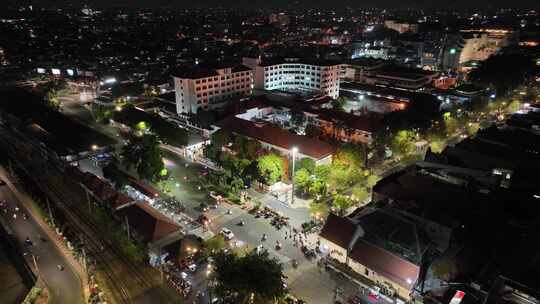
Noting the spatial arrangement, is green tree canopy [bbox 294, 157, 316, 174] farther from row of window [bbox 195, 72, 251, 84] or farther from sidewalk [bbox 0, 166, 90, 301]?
row of window [bbox 195, 72, 251, 84]

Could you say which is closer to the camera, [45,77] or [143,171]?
[143,171]

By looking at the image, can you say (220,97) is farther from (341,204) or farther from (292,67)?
(341,204)

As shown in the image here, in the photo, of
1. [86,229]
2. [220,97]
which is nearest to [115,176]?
[86,229]

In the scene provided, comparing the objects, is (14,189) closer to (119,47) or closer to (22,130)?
(22,130)

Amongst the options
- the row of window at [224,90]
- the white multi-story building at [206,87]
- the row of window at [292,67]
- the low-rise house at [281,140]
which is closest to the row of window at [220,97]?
the white multi-story building at [206,87]

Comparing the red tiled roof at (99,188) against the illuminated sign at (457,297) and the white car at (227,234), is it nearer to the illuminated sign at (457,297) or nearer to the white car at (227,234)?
the white car at (227,234)

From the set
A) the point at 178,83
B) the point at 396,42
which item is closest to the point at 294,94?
the point at 178,83
